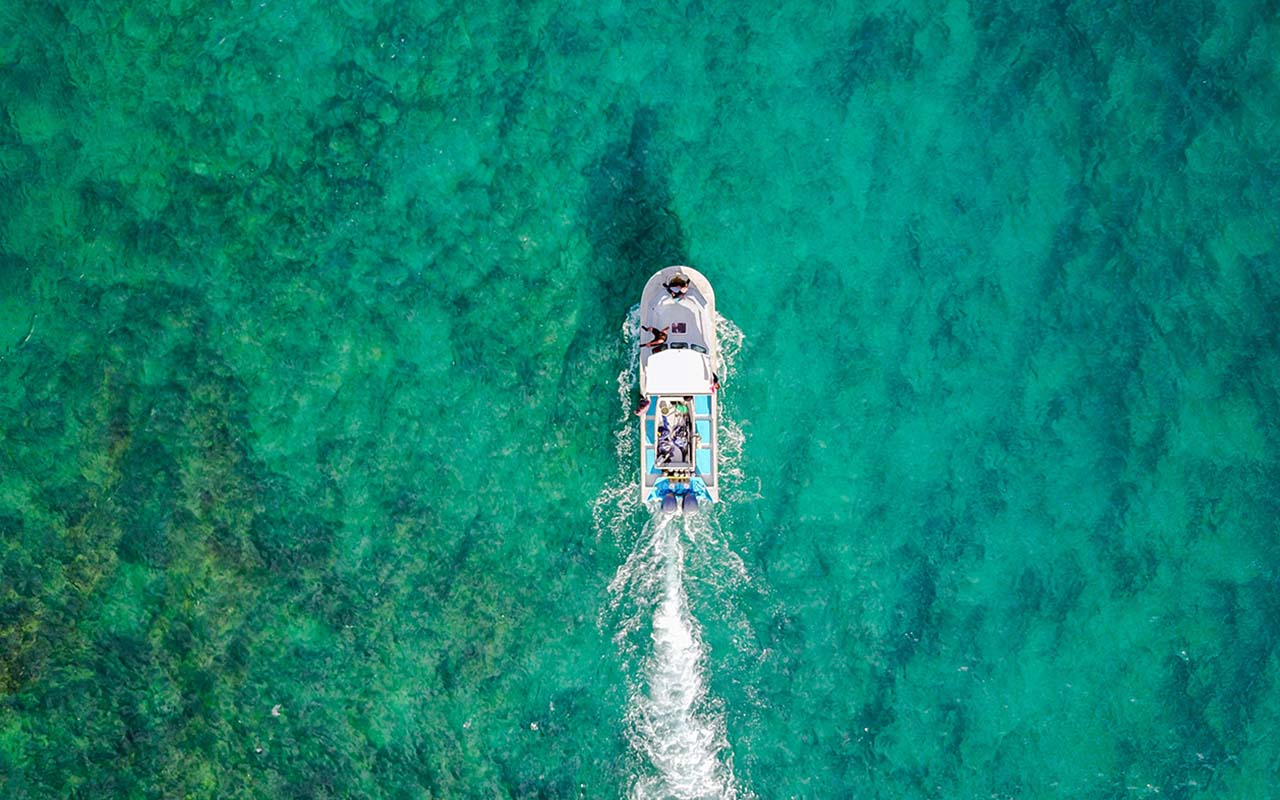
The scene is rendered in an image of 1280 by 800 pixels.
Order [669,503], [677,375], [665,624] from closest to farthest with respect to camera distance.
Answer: [677,375] → [669,503] → [665,624]

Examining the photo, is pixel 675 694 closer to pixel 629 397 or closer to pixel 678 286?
pixel 629 397

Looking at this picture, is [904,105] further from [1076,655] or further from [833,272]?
[1076,655]

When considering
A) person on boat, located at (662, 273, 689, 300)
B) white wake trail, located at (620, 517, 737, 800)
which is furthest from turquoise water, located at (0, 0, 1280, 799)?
person on boat, located at (662, 273, 689, 300)

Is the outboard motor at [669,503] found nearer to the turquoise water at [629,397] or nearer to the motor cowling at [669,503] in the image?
the motor cowling at [669,503]

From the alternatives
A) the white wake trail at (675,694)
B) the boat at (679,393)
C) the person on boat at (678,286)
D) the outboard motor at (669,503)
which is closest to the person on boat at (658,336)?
the boat at (679,393)

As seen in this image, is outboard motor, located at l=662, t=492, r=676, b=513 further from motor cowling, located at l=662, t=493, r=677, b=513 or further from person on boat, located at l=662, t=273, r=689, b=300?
person on boat, located at l=662, t=273, r=689, b=300

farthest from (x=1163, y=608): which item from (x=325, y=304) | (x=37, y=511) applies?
(x=37, y=511)

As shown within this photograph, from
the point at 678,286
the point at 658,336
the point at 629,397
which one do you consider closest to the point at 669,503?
the point at 629,397
